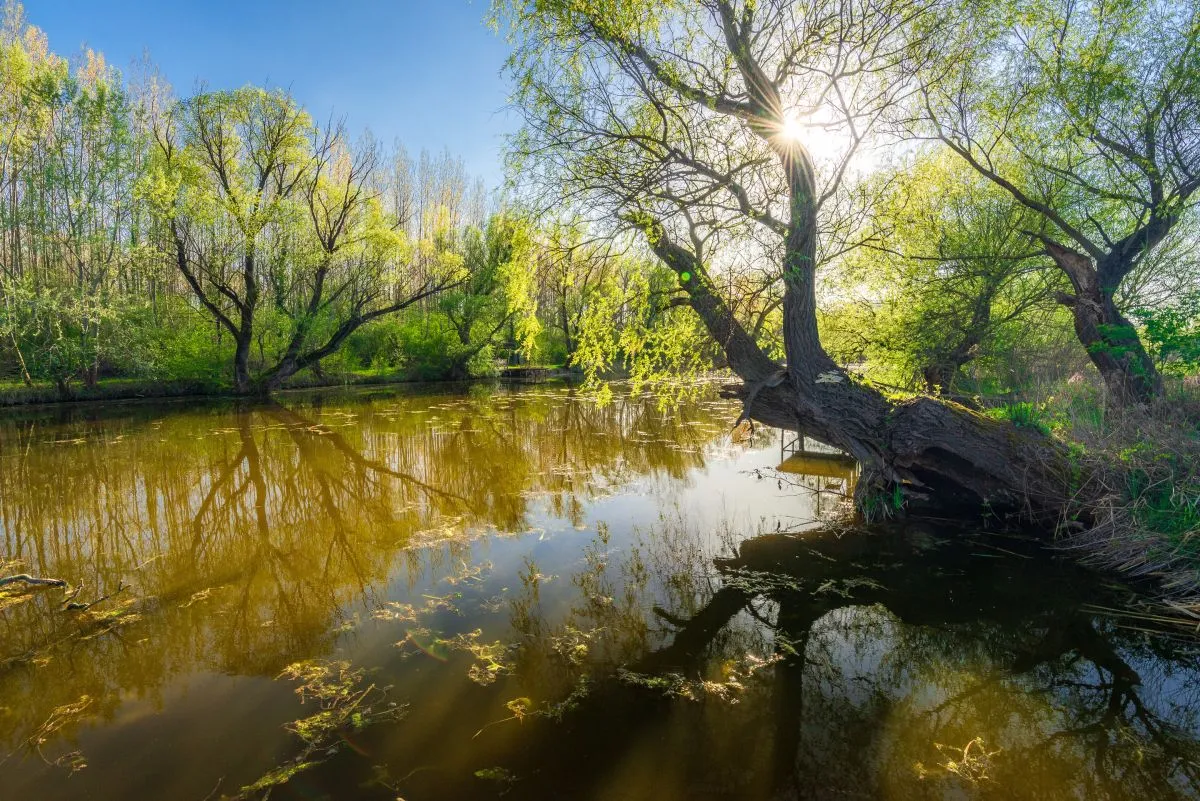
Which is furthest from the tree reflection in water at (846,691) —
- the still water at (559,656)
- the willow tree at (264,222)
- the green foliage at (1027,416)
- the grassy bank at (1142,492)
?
the willow tree at (264,222)

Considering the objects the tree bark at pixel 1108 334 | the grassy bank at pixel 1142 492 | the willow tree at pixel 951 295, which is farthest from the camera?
the willow tree at pixel 951 295

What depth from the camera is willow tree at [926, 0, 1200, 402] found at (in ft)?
24.7

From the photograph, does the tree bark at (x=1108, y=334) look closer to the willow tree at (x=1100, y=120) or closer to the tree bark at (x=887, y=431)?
the willow tree at (x=1100, y=120)

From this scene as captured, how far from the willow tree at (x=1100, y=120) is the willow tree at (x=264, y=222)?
22082 millimetres

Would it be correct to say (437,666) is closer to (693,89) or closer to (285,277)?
(693,89)

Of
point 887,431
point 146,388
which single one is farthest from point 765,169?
point 146,388

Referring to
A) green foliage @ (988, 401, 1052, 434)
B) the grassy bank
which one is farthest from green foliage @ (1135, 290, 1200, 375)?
green foliage @ (988, 401, 1052, 434)

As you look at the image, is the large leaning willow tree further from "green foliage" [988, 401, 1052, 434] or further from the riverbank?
the riverbank

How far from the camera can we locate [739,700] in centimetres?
358

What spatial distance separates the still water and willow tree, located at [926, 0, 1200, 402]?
4.44 m

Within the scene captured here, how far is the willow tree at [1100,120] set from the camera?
754 centimetres

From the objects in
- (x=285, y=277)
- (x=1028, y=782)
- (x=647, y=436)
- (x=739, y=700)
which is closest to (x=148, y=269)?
(x=285, y=277)

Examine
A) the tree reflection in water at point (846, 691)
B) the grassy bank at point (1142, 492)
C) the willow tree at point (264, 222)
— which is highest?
the willow tree at point (264, 222)

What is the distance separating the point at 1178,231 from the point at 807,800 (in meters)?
12.9
